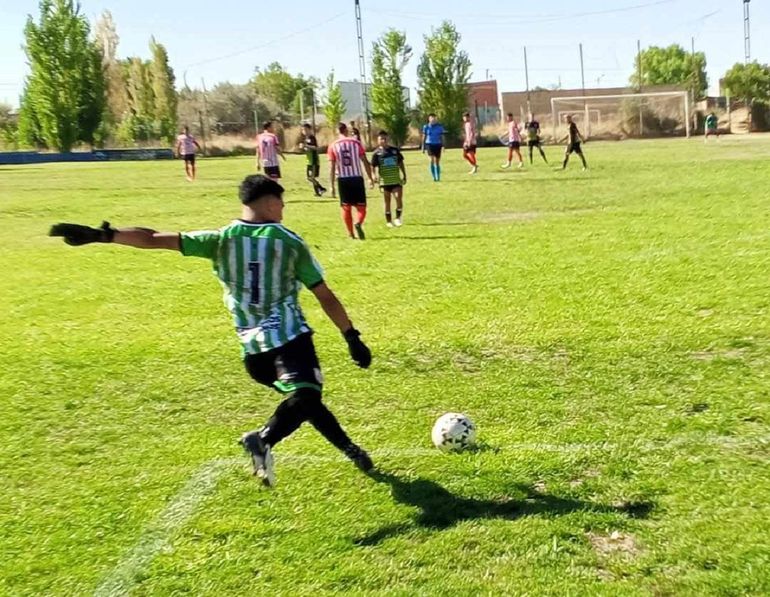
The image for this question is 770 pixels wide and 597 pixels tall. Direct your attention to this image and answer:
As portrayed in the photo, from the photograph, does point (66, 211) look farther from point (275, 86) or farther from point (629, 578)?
point (275, 86)

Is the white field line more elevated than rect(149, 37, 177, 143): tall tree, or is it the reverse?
rect(149, 37, 177, 143): tall tree

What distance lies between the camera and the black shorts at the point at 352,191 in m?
13.4

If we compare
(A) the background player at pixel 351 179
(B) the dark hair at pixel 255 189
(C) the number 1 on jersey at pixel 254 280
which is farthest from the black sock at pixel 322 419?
(A) the background player at pixel 351 179

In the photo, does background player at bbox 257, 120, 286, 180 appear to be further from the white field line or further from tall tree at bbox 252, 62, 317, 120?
tall tree at bbox 252, 62, 317, 120

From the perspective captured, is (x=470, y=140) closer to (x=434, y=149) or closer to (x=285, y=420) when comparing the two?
A: (x=434, y=149)

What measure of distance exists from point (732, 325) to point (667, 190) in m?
11.5

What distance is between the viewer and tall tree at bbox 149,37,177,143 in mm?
66438

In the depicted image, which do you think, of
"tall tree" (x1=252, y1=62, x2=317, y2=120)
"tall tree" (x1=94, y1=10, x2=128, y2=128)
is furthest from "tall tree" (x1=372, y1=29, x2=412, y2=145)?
"tall tree" (x1=252, y1=62, x2=317, y2=120)

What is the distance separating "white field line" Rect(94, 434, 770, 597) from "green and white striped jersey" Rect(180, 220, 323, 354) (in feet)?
2.83

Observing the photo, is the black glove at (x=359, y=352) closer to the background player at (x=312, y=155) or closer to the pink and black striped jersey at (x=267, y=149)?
the pink and black striped jersey at (x=267, y=149)

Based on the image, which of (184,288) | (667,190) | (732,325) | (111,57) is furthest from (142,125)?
(732,325)

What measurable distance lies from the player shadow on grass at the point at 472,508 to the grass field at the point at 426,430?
1 cm

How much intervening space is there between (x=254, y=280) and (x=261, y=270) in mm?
66

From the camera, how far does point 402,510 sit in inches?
166
